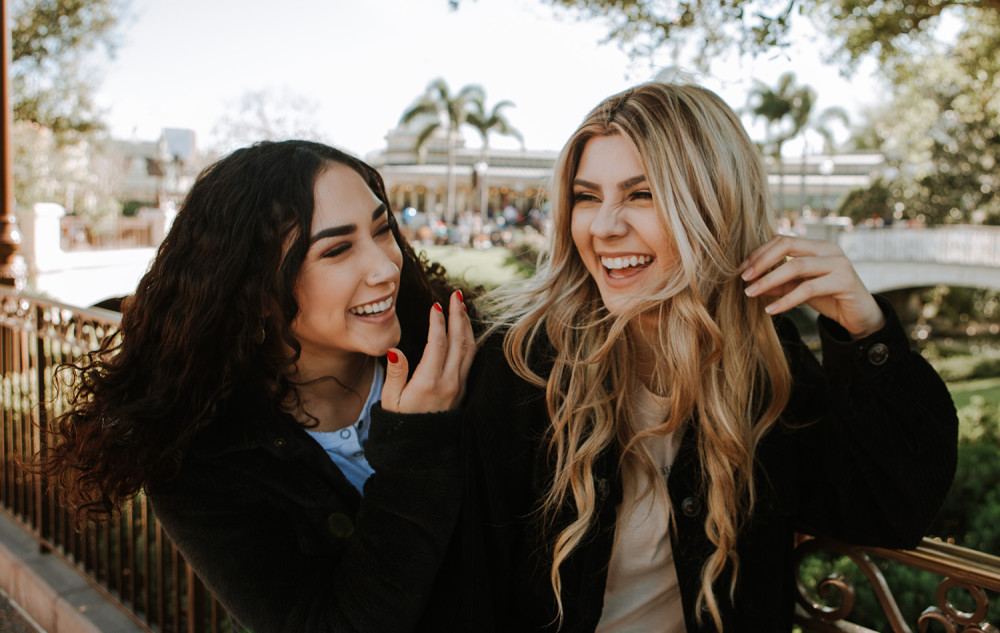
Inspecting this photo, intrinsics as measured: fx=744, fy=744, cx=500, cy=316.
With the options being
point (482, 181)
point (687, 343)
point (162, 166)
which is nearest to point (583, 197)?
point (687, 343)

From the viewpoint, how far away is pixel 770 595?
2.10 m

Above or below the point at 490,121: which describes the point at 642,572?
below

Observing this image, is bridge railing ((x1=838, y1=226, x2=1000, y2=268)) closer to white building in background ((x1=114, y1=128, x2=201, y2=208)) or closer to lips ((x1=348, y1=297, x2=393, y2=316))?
lips ((x1=348, y1=297, x2=393, y2=316))

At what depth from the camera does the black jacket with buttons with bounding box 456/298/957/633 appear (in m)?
1.92

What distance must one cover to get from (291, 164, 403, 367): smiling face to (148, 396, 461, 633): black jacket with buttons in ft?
0.88

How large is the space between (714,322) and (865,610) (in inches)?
87.0

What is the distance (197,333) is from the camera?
2172 mm

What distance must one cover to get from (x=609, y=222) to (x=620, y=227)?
0.03m

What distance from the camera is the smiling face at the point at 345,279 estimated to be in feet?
7.13

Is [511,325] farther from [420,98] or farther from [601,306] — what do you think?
[420,98]

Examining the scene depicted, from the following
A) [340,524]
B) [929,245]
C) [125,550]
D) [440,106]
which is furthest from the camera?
[440,106]

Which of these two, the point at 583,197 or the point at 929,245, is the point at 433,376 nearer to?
the point at 583,197

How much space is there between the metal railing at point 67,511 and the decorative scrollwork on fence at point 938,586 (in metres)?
2.25

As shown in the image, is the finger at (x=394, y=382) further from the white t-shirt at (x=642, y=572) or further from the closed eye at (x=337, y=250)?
the white t-shirt at (x=642, y=572)
